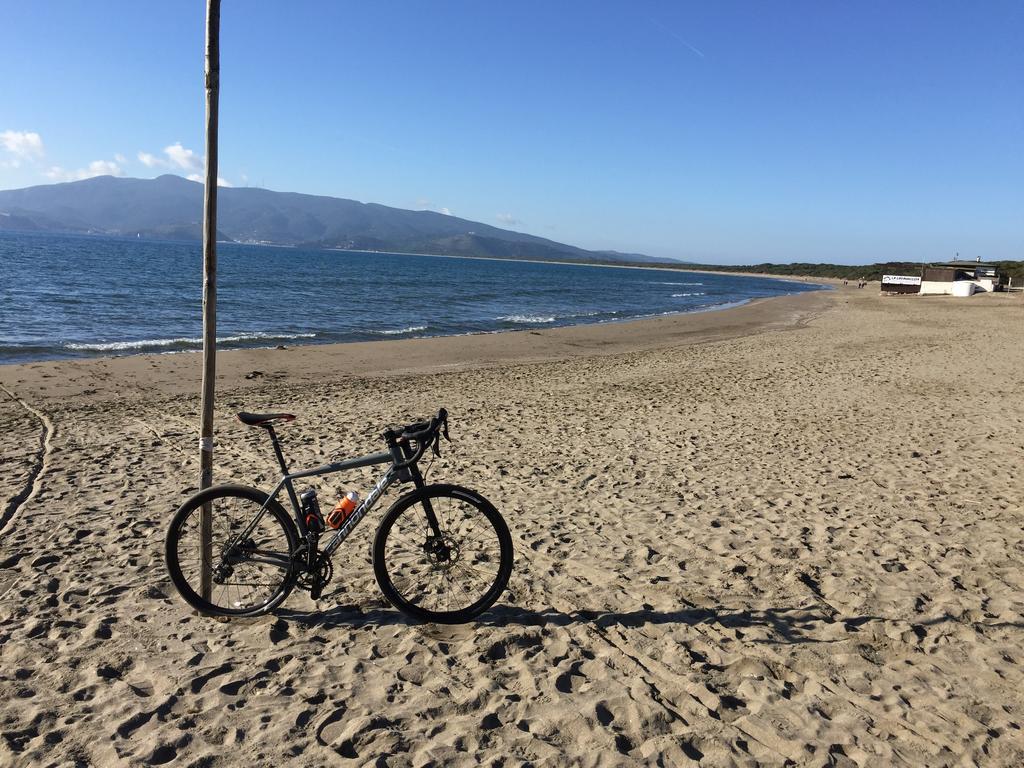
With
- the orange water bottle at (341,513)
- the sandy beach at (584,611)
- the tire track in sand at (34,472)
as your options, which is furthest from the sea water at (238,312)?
the orange water bottle at (341,513)

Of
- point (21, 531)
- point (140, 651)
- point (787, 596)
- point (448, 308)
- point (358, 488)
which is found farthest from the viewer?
point (448, 308)

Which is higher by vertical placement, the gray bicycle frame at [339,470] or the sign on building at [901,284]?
the sign on building at [901,284]

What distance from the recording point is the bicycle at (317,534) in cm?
382

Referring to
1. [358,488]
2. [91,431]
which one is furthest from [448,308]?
[358,488]

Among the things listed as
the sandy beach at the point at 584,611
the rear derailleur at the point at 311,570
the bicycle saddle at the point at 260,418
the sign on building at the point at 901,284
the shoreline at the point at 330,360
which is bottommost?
the shoreline at the point at 330,360

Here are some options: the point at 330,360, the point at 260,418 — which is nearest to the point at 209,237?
the point at 260,418

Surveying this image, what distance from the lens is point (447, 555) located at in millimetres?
4039

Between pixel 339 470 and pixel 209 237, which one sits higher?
pixel 209 237

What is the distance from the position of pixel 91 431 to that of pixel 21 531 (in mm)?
4008

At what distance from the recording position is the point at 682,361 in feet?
55.6

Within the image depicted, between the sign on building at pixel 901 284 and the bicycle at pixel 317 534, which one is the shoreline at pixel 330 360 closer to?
the bicycle at pixel 317 534

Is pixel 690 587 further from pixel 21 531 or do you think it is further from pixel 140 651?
pixel 21 531

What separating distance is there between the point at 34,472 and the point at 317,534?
15.9 ft

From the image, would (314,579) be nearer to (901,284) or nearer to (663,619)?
(663,619)
